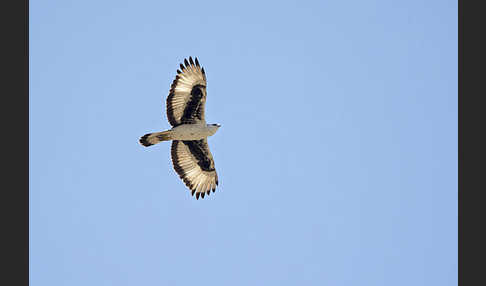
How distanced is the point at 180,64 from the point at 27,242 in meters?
6.20

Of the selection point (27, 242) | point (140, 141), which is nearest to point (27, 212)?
point (27, 242)

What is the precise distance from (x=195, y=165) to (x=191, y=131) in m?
1.55

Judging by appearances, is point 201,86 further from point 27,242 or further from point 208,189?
point 27,242

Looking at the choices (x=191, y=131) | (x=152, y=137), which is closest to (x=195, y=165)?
(x=191, y=131)

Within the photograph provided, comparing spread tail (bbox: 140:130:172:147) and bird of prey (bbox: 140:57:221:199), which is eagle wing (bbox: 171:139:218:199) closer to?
bird of prey (bbox: 140:57:221:199)

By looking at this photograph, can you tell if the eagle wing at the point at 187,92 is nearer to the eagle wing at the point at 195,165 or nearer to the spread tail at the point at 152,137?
the spread tail at the point at 152,137

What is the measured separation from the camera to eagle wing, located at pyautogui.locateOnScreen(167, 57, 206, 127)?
17.3 metres

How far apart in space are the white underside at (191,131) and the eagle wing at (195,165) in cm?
70

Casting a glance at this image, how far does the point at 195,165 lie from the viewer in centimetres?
1867

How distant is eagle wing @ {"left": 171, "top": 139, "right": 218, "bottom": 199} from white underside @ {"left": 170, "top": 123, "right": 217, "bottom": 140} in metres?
0.70

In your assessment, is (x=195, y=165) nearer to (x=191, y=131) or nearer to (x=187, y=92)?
(x=191, y=131)

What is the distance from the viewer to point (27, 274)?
12.8 m

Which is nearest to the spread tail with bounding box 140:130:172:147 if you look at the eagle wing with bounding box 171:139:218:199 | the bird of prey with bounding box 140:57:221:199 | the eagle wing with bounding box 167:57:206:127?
the bird of prey with bounding box 140:57:221:199

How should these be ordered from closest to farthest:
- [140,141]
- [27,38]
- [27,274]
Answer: [27,274] < [27,38] < [140,141]
